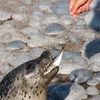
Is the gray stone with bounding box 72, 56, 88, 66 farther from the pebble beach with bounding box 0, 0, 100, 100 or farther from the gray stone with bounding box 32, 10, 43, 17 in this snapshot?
the gray stone with bounding box 32, 10, 43, 17

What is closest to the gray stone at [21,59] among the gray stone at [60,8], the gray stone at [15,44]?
the gray stone at [15,44]

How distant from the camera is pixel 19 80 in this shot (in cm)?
Result: 331

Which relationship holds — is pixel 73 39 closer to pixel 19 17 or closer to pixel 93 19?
pixel 93 19

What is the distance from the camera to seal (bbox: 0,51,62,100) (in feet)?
10.6

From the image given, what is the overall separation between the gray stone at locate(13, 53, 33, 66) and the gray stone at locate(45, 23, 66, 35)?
0.68 m

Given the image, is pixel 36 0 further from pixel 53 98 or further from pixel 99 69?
pixel 53 98

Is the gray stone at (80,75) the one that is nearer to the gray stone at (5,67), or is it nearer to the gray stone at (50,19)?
the gray stone at (5,67)

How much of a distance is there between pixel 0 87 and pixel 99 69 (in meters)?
1.73

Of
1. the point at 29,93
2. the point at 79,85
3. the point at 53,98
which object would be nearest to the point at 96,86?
the point at 79,85

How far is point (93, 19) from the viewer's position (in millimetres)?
5824

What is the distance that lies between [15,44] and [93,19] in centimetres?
125

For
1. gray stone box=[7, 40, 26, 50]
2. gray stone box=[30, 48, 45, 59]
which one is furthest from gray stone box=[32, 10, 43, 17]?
gray stone box=[30, 48, 45, 59]

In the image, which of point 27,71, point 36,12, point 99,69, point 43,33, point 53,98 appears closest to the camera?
point 27,71

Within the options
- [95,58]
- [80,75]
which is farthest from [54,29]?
[80,75]
